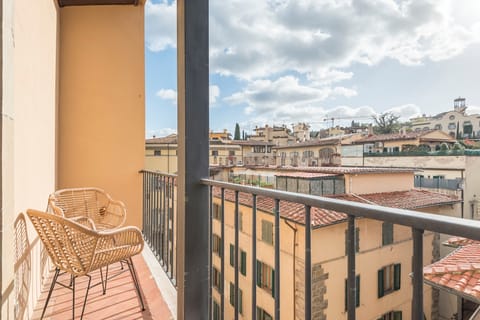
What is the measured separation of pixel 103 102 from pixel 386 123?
11.0 ft

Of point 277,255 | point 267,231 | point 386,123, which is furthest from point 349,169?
point 277,255

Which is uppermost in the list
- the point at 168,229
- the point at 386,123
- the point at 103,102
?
the point at 103,102

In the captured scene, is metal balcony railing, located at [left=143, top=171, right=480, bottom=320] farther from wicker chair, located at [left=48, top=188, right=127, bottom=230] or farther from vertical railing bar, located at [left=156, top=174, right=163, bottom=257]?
wicker chair, located at [left=48, top=188, right=127, bottom=230]

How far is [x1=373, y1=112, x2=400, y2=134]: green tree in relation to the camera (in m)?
3.33

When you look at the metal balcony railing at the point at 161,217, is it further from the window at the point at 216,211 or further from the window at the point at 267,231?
the window at the point at 267,231

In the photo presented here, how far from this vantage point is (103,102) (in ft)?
11.3

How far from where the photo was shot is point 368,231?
0.80m

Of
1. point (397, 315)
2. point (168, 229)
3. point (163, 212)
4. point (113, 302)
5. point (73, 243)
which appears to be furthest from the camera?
point (163, 212)

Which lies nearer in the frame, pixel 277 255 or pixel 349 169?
pixel 277 255

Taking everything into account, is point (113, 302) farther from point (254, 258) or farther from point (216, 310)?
point (254, 258)

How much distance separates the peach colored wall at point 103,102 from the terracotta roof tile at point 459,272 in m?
3.33

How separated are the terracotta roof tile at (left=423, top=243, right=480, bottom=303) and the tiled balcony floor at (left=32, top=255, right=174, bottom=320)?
1.65 meters

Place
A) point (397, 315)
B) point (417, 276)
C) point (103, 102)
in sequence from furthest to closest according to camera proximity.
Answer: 1. point (103, 102)
2. point (397, 315)
3. point (417, 276)

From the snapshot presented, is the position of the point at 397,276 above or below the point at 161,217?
above
